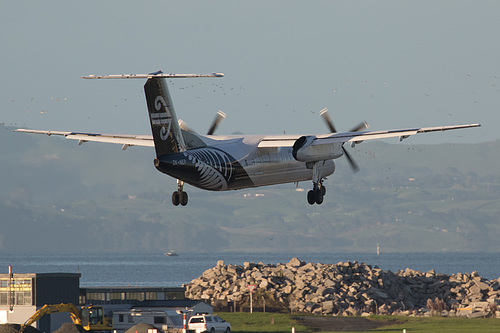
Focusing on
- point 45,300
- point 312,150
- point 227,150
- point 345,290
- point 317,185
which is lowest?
point 45,300

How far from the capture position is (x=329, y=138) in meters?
50.2

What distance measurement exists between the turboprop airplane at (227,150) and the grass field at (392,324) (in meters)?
13.8

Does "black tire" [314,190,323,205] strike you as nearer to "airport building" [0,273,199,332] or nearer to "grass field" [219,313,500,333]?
"grass field" [219,313,500,333]

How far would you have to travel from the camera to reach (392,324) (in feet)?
221

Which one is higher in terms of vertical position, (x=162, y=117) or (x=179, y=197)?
(x=162, y=117)

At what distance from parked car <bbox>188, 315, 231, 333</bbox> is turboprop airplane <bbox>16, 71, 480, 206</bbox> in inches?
391

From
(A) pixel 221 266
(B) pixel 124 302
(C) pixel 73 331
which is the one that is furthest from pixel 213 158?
(A) pixel 221 266

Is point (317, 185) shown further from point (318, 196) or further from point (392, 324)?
point (392, 324)

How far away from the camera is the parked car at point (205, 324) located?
55562 mm

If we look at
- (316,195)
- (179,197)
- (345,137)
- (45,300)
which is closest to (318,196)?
(316,195)

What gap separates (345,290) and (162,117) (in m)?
45.2

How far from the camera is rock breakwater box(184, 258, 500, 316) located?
79438mm

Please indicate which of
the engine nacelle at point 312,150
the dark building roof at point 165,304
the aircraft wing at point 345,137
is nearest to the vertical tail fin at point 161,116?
the aircraft wing at point 345,137

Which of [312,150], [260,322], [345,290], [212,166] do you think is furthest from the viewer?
[345,290]
